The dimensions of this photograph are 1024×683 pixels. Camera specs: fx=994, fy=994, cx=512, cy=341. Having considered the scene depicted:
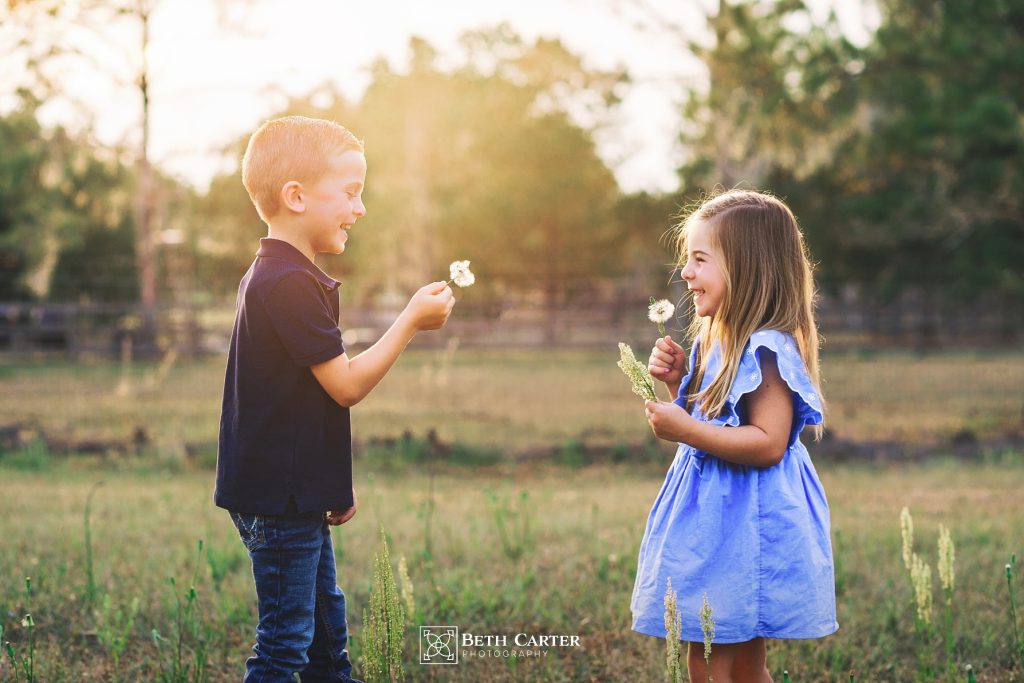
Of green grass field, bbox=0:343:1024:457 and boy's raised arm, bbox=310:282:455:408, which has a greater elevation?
boy's raised arm, bbox=310:282:455:408

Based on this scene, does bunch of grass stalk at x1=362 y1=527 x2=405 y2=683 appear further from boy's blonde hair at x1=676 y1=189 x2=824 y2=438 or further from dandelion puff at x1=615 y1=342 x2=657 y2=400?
boy's blonde hair at x1=676 y1=189 x2=824 y2=438

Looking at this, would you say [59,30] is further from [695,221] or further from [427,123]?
[695,221]

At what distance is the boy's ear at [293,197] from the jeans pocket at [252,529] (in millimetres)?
814

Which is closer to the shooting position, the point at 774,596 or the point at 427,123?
the point at 774,596

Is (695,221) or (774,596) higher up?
(695,221)

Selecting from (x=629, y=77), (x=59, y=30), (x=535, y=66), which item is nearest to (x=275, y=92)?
(x=59, y=30)

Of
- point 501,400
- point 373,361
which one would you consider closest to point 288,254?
point 373,361

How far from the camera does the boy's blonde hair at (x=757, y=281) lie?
107 inches

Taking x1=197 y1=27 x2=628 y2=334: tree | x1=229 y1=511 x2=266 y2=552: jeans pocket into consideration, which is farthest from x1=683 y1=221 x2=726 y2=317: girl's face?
x1=197 y1=27 x2=628 y2=334: tree

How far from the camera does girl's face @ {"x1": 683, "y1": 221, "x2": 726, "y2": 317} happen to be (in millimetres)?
2758

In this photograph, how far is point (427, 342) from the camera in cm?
2497

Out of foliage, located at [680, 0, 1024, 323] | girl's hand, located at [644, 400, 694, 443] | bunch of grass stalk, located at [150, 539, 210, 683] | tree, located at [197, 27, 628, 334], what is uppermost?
A: tree, located at [197, 27, 628, 334]

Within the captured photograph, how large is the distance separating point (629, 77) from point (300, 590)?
1365 centimetres

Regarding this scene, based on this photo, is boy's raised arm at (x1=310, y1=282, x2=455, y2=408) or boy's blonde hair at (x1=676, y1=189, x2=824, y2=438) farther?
boy's blonde hair at (x1=676, y1=189, x2=824, y2=438)
